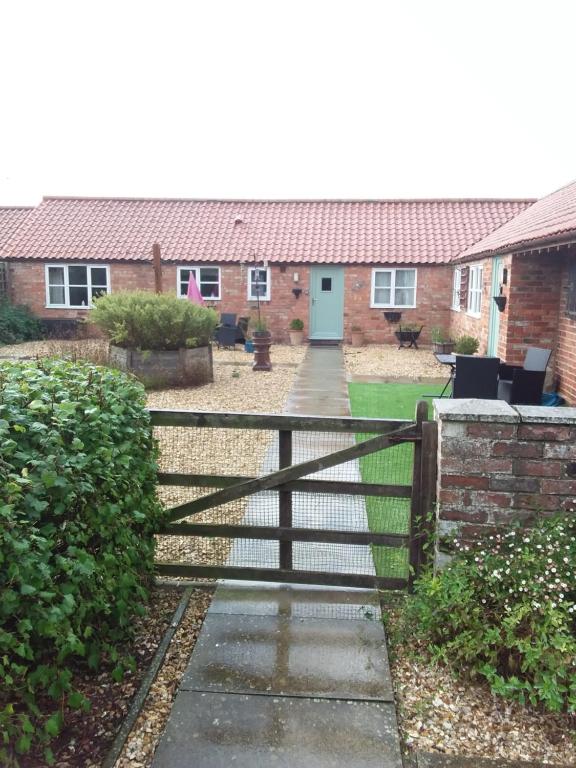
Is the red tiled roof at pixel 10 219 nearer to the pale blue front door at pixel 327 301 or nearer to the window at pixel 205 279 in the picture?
the window at pixel 205 279

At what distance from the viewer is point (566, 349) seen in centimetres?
1008

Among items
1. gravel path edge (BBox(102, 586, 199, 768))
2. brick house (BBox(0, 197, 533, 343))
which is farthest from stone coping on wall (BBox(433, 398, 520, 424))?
brick house (BBox(0, 197, 533, 343))

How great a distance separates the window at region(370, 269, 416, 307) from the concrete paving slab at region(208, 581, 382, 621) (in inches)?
668

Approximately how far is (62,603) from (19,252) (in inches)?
814

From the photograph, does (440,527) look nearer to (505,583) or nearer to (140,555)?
(505,583)

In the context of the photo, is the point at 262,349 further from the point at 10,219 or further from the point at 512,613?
the point at 10,219

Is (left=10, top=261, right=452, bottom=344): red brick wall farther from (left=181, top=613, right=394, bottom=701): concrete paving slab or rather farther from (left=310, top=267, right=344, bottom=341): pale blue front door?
(left=181, top=613, right=394, bottom=701): concrete paving slab

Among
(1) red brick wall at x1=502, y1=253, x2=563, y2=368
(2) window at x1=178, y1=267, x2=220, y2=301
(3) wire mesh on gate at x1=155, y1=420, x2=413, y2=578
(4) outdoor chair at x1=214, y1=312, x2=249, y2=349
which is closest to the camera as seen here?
(3) wire mesh on gate at x1=155, y1=420, x2=413, y2=578

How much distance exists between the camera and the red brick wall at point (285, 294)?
20.1m

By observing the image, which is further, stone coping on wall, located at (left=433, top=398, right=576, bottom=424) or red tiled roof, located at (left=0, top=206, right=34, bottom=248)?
red tiled roof, located at (left=0, top=206, right=34, bottom=248)

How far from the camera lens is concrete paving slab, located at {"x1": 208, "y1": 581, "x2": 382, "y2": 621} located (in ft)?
12.3

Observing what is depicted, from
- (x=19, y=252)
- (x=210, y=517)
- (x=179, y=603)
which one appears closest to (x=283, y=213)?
(x=19, y=252)

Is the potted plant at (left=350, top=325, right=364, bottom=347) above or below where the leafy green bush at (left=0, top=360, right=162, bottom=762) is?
below

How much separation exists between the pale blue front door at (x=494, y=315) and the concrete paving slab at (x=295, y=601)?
9.49 metres
